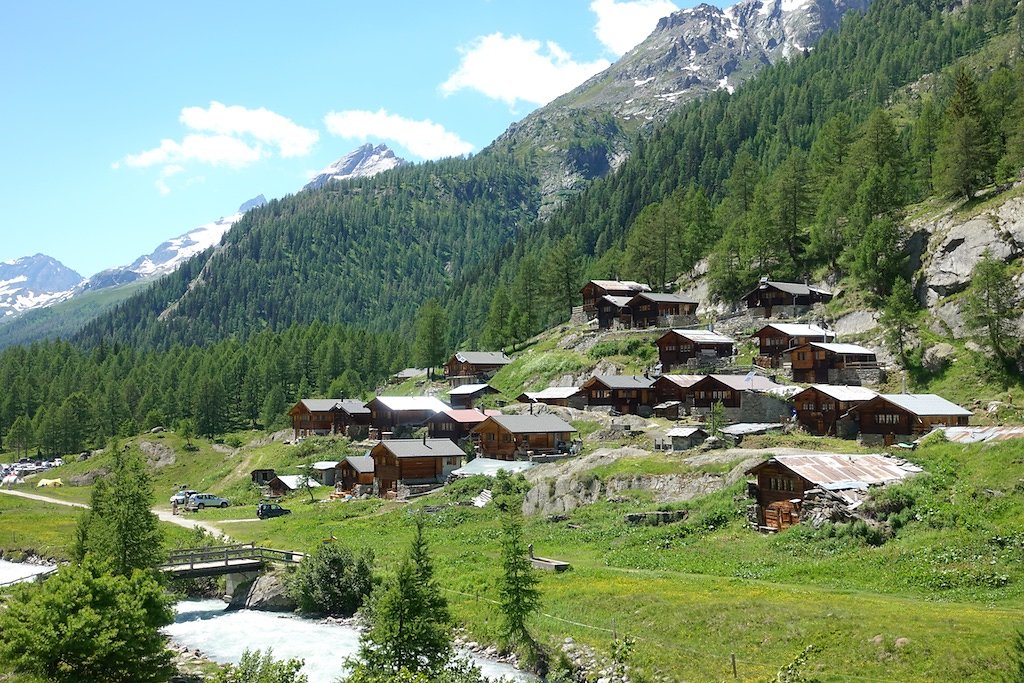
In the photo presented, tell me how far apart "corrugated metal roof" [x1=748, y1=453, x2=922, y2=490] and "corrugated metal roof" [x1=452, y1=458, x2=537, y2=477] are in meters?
29.0

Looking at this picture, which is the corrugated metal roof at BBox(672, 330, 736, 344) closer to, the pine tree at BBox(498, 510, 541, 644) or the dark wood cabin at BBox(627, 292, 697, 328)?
the dark wood cabin at BBox(627, 292, 697, 328)

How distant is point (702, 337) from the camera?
339 ft

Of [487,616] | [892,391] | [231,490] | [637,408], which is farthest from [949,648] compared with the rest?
[231,490]

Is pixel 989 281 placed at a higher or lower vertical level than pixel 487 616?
higher

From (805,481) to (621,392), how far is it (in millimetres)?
45719

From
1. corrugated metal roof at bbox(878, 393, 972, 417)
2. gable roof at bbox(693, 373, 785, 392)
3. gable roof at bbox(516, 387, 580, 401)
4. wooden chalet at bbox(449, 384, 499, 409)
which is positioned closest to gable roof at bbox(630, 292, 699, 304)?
gable roof at bbox(516, 387, 580, 401)

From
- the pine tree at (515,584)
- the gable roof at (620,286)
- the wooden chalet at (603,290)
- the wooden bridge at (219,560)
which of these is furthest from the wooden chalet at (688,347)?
the pine tree at (515,584)

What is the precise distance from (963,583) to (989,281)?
4935 cm

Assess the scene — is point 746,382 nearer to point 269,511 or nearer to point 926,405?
point 926,405

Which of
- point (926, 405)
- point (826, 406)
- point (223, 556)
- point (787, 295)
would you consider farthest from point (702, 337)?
point (223, 556)

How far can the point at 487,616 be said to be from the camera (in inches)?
1704

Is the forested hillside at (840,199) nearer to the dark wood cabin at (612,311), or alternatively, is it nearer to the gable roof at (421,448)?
the dark wood cabin at (612,311)

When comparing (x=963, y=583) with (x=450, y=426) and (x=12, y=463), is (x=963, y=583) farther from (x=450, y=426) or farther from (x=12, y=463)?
(x=12, y=463)

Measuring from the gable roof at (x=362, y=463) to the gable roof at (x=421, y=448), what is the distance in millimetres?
2698
